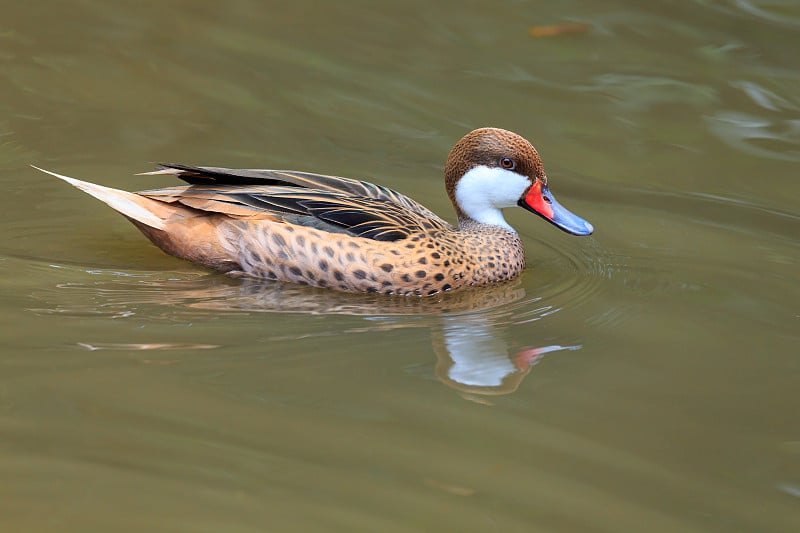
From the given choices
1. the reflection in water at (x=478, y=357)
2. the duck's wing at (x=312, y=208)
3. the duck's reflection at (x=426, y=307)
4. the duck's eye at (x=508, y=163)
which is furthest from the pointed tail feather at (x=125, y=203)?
the duck's eye at (x=508, y=163)

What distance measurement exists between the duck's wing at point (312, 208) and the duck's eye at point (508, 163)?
1.81 feet

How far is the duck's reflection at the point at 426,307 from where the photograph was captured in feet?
18.9

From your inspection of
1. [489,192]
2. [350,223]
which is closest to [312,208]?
[350,223]

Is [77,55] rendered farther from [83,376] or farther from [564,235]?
[83,376]

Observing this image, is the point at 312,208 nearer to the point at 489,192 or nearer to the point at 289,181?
the point at 289,181

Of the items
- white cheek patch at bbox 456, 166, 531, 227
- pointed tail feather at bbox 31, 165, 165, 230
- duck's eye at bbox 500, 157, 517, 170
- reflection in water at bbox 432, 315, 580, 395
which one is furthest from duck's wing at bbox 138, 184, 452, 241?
reflection in water at bbox 432, 315, 580, 395

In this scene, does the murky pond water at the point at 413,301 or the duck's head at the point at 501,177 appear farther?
the duck's head at the point at 501,177

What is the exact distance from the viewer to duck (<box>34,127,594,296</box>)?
268 inches

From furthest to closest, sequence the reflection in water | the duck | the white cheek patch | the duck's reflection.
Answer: the white cheek patch → the duck → the duck's reflection → the reflection in water

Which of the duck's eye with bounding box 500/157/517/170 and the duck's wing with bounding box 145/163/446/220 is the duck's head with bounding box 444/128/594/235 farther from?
the duck's wing with bounding box 145/163/446/220

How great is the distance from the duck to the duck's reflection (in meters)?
0.11

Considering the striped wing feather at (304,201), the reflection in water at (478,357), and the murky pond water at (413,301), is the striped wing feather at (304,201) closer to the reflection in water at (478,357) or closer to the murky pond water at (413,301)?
the murky pond water at (413,301)

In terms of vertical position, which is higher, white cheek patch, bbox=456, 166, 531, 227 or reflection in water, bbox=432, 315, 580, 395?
white cheek patch, bbox=456, 166, 531, 227

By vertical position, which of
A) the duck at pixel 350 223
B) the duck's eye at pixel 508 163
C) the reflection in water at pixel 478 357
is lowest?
the reflection in water at pixel 478 357
